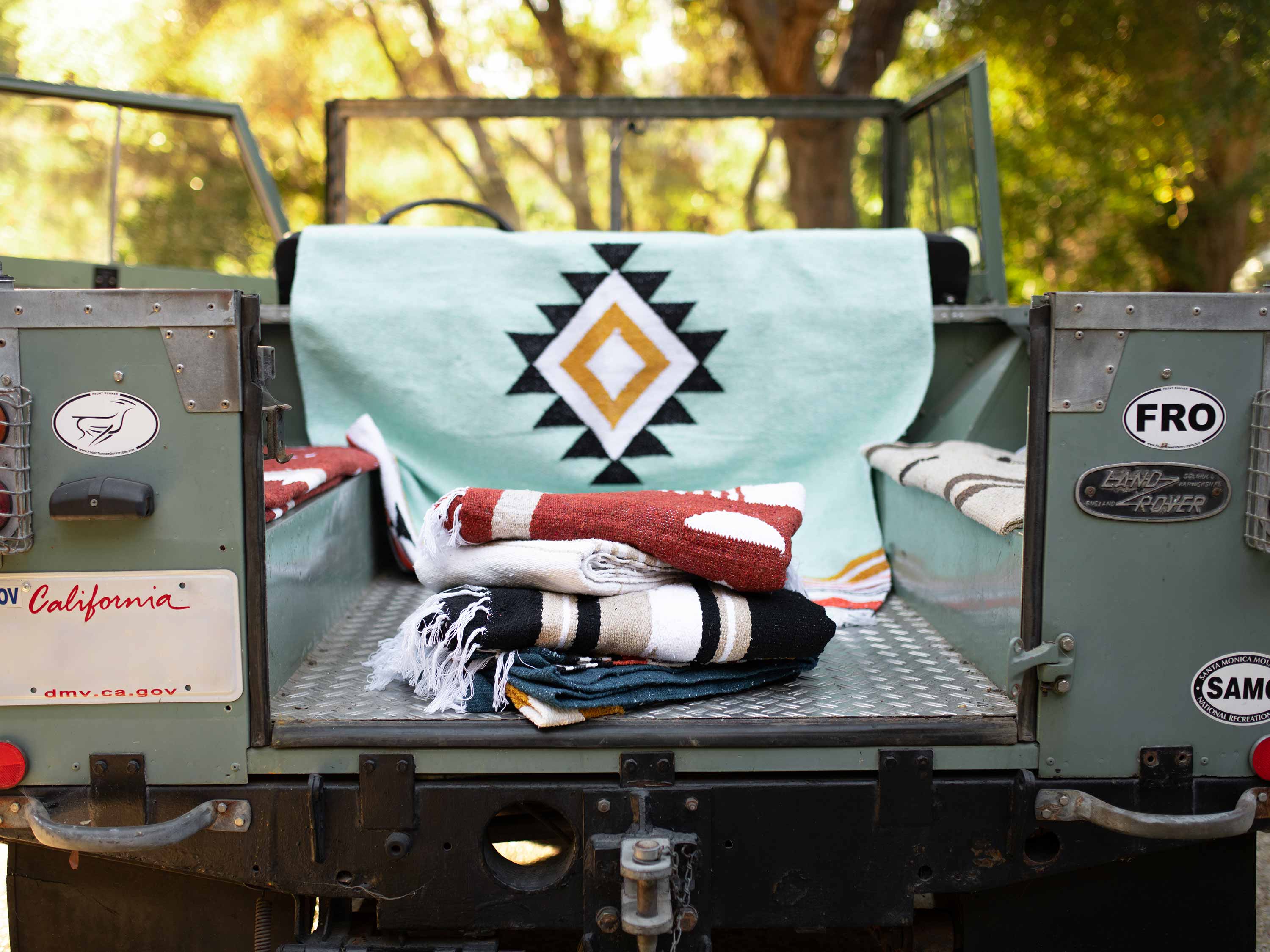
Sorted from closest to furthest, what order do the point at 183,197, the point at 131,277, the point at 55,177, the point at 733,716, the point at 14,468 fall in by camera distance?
the point at 14,468 → the point at 733,716 → the point at 131,277 → the point at 55,177 → the point at 183,197

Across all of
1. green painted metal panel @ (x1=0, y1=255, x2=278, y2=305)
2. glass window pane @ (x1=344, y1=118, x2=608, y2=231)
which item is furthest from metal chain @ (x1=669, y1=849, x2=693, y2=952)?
glass window pane @ (x1=344, y1=118, x2=608, y2=231)

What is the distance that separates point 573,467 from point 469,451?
11.7 inches

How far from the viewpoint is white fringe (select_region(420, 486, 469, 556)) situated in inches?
85.0

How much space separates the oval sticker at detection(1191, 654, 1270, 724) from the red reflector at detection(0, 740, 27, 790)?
1.86 metres

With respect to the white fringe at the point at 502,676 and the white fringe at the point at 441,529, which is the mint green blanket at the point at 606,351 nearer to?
the white fringe at the point at 441,529

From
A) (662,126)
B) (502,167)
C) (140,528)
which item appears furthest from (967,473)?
(502,167)

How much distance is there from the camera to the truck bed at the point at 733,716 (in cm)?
184

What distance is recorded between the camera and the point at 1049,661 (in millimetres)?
1787

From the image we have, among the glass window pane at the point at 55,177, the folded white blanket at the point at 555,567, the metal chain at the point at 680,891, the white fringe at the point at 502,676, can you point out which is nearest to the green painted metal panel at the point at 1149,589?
the metal chain at the point at 680,891

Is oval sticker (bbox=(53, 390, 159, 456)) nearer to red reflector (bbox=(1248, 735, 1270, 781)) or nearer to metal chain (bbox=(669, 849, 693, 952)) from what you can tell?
metal chain (bbox=(669, 849, 693, 952))

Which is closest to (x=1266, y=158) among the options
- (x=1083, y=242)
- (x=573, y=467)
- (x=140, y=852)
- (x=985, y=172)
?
(x=1083, y=242)

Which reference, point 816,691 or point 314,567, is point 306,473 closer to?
point 314,567

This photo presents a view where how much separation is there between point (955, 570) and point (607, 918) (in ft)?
3.55

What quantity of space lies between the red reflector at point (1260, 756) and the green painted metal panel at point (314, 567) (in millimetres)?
1614
